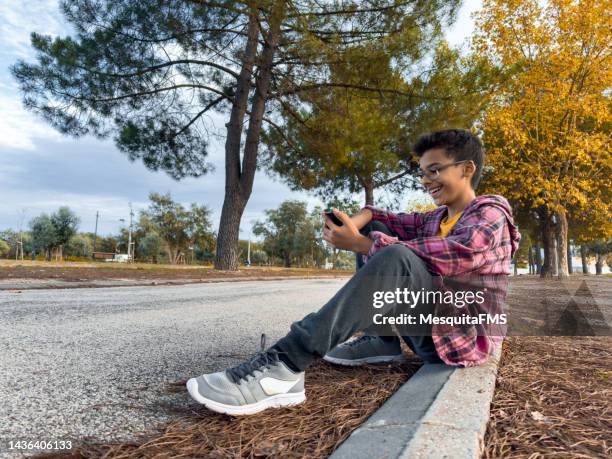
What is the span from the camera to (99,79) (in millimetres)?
9023

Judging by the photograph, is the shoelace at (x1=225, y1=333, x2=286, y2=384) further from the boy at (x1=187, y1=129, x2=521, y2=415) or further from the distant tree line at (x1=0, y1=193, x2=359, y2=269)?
the distant tree line at (x1=0, y1=193, x2=359, y2=269)

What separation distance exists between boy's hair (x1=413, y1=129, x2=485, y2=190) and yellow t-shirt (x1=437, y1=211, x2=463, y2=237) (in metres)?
0.18

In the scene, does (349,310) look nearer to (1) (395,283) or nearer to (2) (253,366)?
(1) (395,283)

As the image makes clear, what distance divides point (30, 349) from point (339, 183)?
15.2 meters

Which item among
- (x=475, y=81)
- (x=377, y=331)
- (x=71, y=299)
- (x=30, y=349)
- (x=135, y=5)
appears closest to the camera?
(x=377, y=331)

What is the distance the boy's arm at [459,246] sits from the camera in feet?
4.17

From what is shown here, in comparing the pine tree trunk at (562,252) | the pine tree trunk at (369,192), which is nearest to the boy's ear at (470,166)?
the pine tree trunk at (562,252)

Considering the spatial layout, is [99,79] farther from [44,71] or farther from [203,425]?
[203,425]

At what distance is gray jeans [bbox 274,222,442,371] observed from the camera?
3.83ft

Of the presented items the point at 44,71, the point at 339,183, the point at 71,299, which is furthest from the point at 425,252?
the point at 339,183

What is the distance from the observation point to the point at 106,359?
5.68 feet

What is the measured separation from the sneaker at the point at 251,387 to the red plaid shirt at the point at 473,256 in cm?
48

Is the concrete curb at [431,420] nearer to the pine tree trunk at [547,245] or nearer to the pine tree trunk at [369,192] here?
the pine tree trunk at [369,192]

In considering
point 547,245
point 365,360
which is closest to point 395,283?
point 365,360
